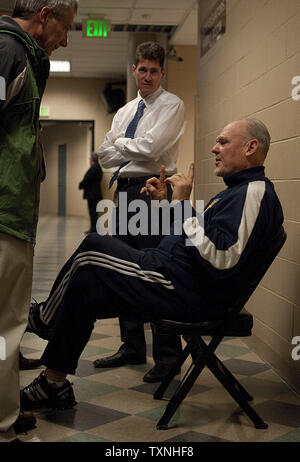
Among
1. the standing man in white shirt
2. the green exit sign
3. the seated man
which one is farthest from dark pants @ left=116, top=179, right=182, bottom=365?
the green exit sign

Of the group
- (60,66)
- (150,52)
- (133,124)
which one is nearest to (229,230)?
(133,124)

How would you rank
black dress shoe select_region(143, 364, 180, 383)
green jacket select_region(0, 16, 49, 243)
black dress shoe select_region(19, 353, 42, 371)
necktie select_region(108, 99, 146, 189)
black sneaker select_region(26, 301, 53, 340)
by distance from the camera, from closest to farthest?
green jacket select_region(0, 16, 49, 243), black sneaker select_region(26, 301, 53, 340), black dress shoe select_region(143, 364, 180, 383), black dress shoe select_region(19, 353, 42, 371), necktie select_region(108, 99, 146, 189)

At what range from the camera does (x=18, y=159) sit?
1.87m

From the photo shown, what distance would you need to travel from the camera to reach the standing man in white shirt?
2818mm

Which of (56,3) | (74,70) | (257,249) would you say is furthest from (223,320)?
(74,70)

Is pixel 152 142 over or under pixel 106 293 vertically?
over

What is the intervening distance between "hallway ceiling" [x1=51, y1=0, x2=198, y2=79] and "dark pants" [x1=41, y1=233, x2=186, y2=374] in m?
5.13

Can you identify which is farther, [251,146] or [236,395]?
[251,146]

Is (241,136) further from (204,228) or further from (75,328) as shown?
(75,328)

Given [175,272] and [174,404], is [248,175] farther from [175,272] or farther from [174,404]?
[174,404]

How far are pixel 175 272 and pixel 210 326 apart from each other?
9.3 inches

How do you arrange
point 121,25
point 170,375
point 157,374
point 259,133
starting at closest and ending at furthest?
point 259,133 → point 170,375 → point 157,374 → point 121,25

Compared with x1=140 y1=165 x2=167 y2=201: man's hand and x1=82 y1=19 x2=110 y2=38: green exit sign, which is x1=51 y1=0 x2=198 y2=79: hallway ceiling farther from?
x1=140 y1=165 x2=167 y2=201: man's hand

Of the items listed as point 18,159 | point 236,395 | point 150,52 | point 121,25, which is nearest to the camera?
point 18,159
